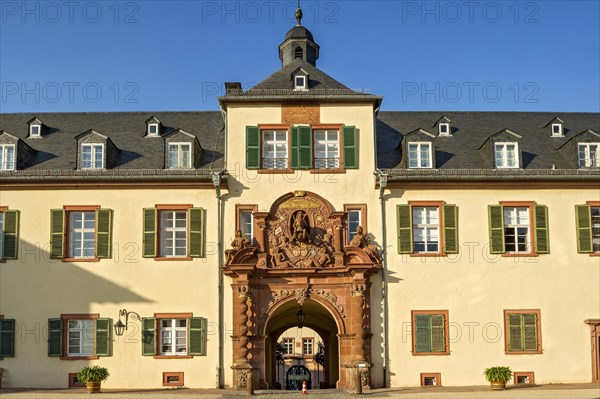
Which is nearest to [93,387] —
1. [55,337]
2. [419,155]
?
[55,337]

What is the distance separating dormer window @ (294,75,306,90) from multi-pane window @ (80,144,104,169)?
7.32m

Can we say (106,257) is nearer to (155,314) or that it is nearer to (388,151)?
(155,314)

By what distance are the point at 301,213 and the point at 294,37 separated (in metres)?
10.2

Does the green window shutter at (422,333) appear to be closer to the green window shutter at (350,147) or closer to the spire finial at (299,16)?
the green window shutter at (350,147)

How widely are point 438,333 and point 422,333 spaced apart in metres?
0.55

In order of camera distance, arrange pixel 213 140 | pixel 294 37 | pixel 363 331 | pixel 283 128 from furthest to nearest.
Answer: pixel 294 37 < pixel 213 140 < pixel 283 128 < pixel 363 331

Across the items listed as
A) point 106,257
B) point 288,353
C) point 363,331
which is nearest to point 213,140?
point 106,257

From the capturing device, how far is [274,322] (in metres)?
34.2

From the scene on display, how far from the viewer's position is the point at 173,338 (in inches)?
1172

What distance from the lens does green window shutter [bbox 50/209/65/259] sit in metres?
30.1

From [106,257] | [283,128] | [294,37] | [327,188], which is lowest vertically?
[106,257]

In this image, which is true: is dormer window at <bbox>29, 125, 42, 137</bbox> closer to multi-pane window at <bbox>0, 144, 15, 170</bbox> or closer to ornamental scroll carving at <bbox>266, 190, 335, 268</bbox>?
multi-pane window at <bbox>0, 144, 15, 170</bbox>

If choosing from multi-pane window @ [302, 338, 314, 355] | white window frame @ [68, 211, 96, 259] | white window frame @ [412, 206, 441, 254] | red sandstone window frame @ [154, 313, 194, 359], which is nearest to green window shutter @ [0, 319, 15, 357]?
white window frame @ [68, 211, 96, 259]

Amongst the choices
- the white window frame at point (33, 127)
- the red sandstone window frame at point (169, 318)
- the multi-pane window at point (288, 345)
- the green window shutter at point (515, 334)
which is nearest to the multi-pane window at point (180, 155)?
the red sandstone window frame at point (169, 318)
